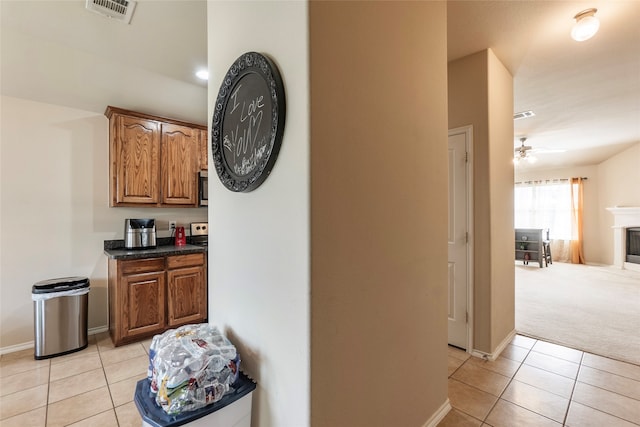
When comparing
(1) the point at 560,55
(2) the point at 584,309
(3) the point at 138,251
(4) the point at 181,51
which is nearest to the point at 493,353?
(2) the point at 584,309

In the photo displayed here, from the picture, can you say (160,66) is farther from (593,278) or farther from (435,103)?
(593,278)

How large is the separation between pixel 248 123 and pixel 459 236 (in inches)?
89.0

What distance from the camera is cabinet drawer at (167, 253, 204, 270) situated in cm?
313

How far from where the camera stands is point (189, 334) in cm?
139

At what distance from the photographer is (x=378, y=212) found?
1.34m

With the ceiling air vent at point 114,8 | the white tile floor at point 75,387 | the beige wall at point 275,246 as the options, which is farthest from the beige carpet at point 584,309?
the ceiling air vent at point 114,8

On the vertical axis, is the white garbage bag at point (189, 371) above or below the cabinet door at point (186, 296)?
above

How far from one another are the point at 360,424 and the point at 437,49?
2.06 metres

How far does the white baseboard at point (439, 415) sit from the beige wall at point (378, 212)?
0.03 meters

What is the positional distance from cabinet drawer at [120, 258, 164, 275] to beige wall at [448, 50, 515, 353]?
3.18m

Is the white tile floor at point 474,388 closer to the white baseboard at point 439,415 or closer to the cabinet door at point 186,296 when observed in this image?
the white baseboard at point 439,415

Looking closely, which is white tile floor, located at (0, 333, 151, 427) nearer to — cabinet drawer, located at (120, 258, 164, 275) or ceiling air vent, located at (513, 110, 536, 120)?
cabinet drawer, located at (120, 258, 164, 275)

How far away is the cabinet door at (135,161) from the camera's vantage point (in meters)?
3.09

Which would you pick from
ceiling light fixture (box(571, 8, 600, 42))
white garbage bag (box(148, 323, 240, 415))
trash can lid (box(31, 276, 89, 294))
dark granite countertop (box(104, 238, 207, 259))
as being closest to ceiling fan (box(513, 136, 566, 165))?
ceiling light fixture (box(571, 8, 600, 42))
